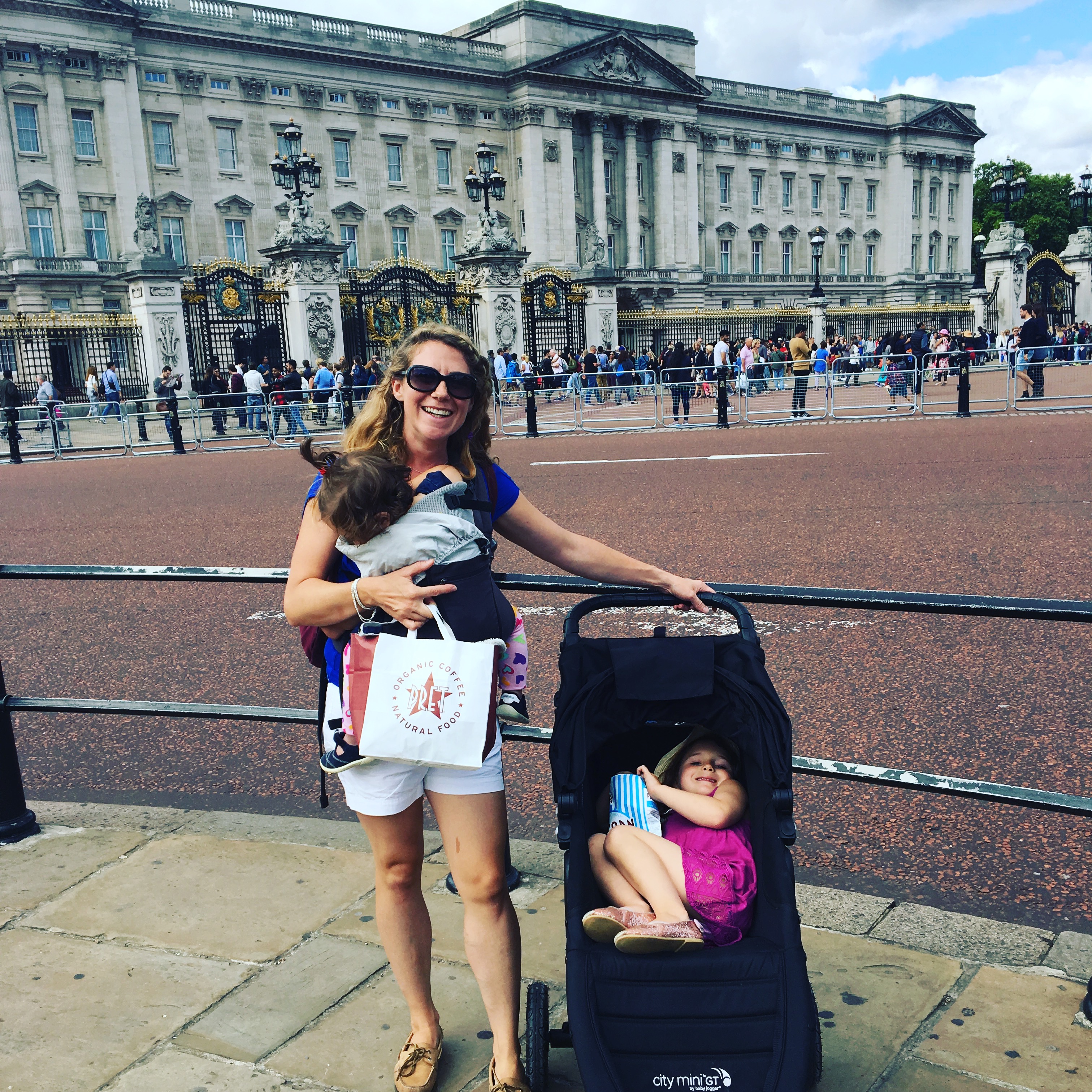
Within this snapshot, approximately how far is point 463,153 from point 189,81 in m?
14.7

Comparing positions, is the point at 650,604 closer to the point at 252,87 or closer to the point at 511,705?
the point at 511,705

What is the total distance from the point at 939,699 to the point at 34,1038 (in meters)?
3.72

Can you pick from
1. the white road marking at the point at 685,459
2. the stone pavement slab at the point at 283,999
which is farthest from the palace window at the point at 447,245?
the stone pavement slab at the point at 283,999

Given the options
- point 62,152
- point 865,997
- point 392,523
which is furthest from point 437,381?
point 62,152

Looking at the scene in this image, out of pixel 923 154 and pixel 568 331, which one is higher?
pixel 923 154

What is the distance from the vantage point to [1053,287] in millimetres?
49656

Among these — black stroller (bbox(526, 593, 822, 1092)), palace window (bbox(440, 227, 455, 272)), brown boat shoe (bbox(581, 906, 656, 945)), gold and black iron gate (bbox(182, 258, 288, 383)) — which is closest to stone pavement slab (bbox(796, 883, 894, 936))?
black stroller (bbox(526, 593, 822, 1092))

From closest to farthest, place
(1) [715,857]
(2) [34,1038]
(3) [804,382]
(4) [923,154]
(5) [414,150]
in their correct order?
(1) [715,857] < (2) [34,1038] < (3) [804,382] < (5) [414,150] < (4) [923,154]

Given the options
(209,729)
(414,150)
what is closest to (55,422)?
(209,729)

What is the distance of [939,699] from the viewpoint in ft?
15.5

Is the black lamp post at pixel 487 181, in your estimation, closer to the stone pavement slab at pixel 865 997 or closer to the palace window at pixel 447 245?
the palace window at pixel 447 245

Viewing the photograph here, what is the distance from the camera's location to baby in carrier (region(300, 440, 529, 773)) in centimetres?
207

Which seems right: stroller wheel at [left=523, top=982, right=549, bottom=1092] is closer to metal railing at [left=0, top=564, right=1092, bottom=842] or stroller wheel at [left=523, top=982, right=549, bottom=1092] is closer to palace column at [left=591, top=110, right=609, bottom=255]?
metal railing at [left=0, top=564, right=1092, bottom=842]

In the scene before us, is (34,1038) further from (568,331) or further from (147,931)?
(568,331)
